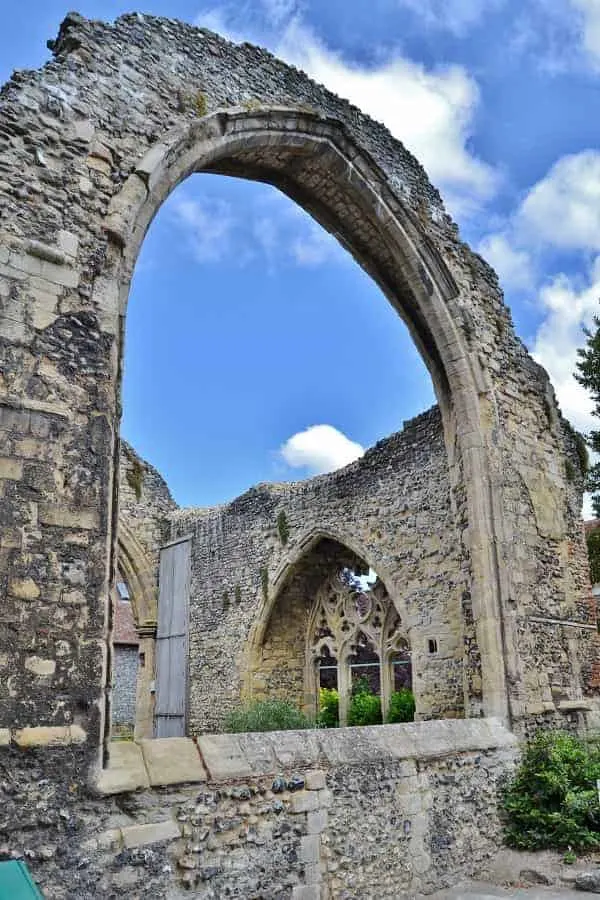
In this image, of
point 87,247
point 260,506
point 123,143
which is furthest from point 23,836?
point 260,506

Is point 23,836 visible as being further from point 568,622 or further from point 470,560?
point 568,622

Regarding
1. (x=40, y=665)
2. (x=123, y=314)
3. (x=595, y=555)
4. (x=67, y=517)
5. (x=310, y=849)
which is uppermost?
(x=123, y=314)

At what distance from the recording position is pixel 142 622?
40.1ft

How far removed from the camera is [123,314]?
14.5ft

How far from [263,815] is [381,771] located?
0.97 metres

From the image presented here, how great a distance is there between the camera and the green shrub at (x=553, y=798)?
210 inches

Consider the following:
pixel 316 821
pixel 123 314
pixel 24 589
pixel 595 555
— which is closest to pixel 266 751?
pixel 316 821

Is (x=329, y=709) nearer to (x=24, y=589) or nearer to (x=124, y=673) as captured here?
(x=24, y=589)

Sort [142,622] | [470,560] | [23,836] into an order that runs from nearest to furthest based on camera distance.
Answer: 1. [23,836]
2. [470,560]
3. [142,622]

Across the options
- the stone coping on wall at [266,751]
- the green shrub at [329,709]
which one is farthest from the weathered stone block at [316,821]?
the green shrub at [329,709]

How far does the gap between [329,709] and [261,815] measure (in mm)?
7347

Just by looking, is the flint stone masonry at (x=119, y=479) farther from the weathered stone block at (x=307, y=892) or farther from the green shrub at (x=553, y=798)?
the green shrub at (x=553, y=798)

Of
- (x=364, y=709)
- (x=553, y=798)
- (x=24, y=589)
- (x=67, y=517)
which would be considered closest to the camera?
(x=24, y=589)

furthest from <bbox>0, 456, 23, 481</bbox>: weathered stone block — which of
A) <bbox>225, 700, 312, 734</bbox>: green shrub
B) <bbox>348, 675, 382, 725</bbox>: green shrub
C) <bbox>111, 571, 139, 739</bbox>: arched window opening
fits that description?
Result: <bbox>111, 571, 139, 739</bbox>: arched window opening
